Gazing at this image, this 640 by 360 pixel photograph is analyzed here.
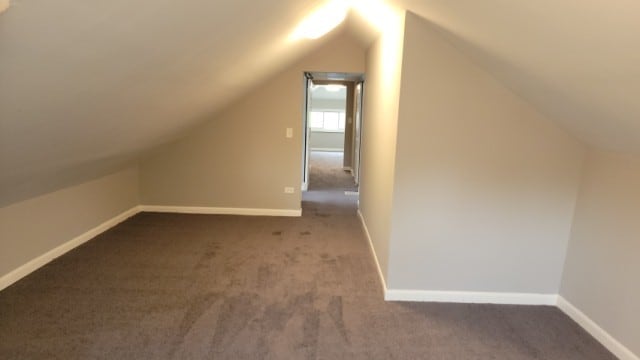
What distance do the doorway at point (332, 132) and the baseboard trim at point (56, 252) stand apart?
9.24 ft

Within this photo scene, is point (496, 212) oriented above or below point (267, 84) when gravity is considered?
below

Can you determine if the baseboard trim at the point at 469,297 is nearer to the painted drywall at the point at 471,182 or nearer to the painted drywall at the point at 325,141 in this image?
the painted drywall at the point at 471,182

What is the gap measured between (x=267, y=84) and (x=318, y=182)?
3003mm

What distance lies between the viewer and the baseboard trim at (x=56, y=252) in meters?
2.91

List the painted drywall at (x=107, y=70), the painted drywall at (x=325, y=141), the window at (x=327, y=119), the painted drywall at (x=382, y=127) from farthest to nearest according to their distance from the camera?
the window at (x=327, y=119) → the painted drywall at (x=325, y=141) → the painted drywall at (x=382, y=127) → the painted drywall at (x=107, y=70)

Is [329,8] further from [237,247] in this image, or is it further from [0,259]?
[0,259]

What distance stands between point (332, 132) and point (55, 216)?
34.5 feet

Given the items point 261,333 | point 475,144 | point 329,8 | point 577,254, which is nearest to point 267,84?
point 329,8

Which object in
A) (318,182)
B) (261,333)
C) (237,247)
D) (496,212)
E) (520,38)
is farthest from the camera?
(318,182)

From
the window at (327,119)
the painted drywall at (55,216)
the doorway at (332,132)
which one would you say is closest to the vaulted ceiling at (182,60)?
the painted drywall at (55,216)

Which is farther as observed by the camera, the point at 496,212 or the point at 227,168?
the point at 227,168

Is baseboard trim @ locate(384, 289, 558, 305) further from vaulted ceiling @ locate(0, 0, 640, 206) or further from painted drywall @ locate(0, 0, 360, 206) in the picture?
painted drywall @ locate(0, 0, 360, 206)

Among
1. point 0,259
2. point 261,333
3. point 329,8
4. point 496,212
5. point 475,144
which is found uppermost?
point 329,8

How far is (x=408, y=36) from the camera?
2639 mm
